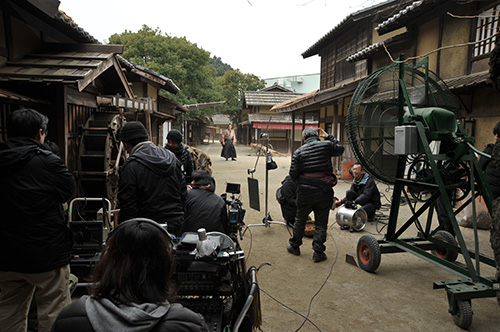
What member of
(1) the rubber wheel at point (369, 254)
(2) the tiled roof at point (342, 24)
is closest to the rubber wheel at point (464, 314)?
(1) the rubber wheel at point (369, 254)

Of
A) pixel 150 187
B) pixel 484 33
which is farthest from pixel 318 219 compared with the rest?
pixel 484 33

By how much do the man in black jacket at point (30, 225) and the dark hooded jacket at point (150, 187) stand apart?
49 centimetres

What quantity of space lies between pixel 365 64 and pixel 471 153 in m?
8.66

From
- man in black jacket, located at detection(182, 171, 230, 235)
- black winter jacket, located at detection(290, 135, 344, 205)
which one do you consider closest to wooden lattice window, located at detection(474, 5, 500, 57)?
black winter jacket, located at detection(290, 135, 344, 205)

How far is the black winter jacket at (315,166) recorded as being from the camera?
4.44 metres

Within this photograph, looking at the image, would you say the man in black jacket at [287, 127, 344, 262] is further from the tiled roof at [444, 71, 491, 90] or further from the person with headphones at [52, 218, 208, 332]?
the person with headphones at [52, 218, 208, 332]

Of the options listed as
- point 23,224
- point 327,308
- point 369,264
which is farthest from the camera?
point 369,264

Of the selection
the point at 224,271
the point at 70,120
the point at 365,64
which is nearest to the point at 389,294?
the point at 224,271

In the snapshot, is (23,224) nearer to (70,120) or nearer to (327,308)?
(327,308)

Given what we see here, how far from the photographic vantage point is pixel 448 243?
163 inches

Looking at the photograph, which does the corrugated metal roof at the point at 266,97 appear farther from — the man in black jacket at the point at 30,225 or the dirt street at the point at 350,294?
the man in black jacket at the point at 30,225

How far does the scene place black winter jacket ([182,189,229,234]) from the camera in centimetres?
315

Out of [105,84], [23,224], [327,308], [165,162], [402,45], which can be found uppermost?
[402,45]

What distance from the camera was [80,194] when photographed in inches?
224
